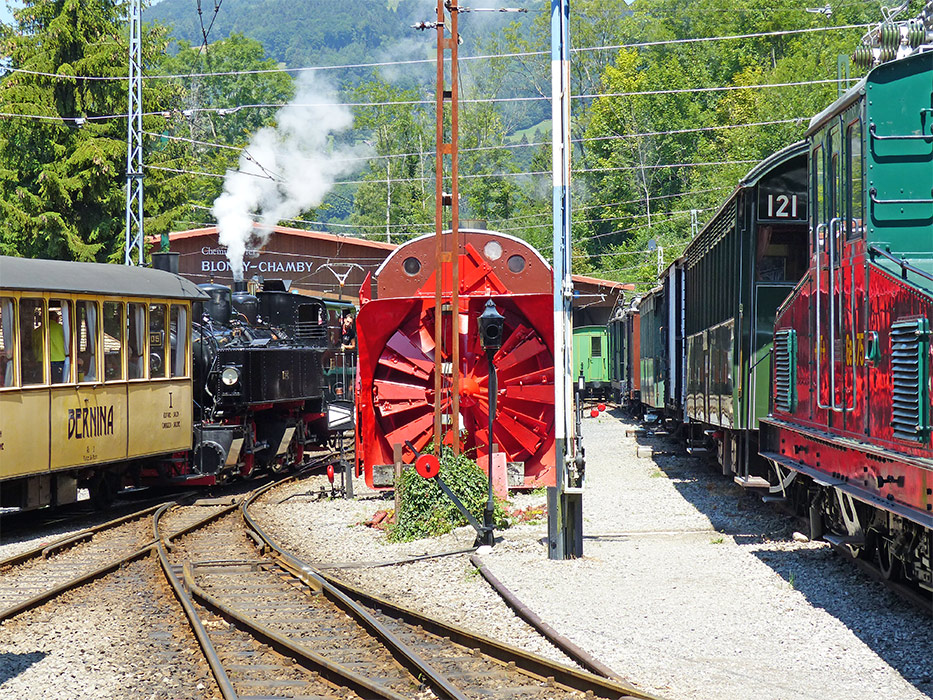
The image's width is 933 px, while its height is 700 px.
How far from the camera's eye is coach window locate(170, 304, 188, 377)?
53.6 feet

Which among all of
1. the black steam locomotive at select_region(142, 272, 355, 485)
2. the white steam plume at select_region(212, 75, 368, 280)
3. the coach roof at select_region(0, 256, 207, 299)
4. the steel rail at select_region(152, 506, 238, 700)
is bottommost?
the steel rail at select_region(152, 506, 238, 700)

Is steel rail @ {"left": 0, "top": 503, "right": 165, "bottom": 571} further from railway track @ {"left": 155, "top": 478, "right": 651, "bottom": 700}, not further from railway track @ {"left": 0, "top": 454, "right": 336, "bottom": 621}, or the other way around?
railway track @ {"left": 155, "top": 478, "right": 651, "bottom": 700}

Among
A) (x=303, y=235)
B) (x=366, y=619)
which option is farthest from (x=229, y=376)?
(x=303, y=235)

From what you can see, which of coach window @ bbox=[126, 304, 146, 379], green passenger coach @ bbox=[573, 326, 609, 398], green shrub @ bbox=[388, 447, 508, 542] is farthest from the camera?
green passenger coach @ bbox=[573, 326, 609, 398]

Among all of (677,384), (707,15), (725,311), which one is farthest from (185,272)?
(707,15)

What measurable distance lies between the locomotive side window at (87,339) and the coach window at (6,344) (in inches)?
45.9

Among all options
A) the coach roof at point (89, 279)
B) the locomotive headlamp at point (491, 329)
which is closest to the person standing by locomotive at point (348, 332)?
the coach roof at point (89, 279)

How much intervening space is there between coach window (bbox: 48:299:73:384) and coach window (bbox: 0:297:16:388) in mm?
684

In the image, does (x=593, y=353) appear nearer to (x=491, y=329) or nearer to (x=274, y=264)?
(x=274, y=264)

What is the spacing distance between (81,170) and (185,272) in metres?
8.48

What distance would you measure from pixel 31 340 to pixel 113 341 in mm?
1715

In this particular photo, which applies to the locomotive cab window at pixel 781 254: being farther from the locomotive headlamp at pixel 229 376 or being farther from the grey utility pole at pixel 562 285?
the locomotive headlamp at pixel 229 376

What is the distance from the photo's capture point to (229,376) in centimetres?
1791

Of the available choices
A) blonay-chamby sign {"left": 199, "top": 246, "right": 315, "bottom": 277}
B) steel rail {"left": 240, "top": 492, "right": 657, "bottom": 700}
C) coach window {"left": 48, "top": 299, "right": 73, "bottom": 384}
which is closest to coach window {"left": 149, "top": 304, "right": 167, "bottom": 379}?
coach window {"left": 48, "top": 299, "right": 73, "bottom": 384}
